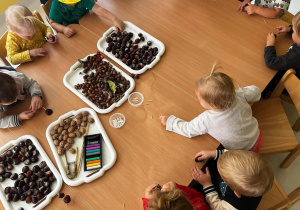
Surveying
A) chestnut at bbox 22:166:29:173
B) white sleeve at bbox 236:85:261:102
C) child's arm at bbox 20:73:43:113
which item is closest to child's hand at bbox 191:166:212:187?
white sleeve at bbox 236:85:261:102

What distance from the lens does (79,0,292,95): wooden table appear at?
1.56m

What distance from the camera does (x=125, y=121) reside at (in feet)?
4.73

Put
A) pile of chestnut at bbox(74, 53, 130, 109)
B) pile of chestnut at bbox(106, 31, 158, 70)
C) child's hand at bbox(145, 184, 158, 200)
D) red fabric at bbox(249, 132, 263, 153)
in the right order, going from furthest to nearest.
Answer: pile of chestnut at bbox(106, 31, 158, 70) → pile of chestnut at bbox(74, 53, 130, 109) → red fabric at bbox(249, 132, 263, 153) → child's hand at bbox(145, 184, 158, 200)

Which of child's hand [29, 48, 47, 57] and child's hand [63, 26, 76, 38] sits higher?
child's hand [63, 26, 76, 38]

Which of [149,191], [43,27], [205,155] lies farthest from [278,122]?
[43,27]

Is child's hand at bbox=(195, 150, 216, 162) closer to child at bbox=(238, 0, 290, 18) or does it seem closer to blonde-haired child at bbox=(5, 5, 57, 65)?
child at bbox=(238, 0, 290, 18)

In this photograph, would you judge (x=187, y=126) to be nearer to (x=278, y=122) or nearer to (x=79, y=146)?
(x=79, y=146)

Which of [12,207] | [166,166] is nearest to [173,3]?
[166,166]

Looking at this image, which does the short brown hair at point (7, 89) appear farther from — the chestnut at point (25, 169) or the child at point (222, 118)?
the child at point (222, 118)

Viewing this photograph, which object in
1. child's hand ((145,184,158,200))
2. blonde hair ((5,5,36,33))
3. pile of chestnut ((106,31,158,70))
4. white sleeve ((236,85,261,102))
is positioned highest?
white sleeve ((236,85,261,102))

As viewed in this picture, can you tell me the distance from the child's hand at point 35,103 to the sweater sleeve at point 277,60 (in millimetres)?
1367

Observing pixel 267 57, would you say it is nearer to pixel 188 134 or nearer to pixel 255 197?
pixel 188 134

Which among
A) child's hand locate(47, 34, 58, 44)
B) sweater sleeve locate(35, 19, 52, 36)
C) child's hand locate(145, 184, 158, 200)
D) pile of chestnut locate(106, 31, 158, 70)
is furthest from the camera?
sweater sleeve locate(35, 19, 52, 36)

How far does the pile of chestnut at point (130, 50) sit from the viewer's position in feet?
5.32
